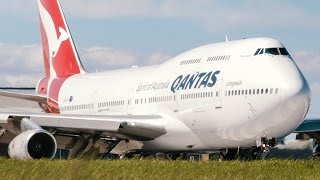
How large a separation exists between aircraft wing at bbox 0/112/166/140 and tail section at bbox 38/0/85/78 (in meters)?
10.8

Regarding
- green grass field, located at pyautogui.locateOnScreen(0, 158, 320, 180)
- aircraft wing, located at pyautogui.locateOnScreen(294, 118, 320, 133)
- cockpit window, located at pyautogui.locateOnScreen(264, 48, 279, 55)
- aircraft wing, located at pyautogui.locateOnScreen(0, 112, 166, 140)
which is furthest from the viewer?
aircraft wing, located at pyautogui.locateOnScreen(294, 118, 320, 133)

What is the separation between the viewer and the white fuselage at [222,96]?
24359 mm

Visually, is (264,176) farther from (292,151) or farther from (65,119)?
(292,151)

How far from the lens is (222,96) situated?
2589 cm

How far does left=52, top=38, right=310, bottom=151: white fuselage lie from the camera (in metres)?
24.4

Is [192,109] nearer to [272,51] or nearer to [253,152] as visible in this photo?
[253,152]

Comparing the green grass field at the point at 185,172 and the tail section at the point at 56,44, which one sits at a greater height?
the tail section at the point at 56,44

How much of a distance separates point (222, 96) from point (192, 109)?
1697mm

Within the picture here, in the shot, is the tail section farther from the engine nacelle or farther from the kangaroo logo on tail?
the engine nacelle

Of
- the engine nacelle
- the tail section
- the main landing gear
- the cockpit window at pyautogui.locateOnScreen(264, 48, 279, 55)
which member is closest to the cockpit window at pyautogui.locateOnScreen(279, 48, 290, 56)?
the cockpit window at pyautogui.locateOnScreen(264, 48, 279, 55)

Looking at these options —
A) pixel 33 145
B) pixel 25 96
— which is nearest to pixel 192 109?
pixel 33 145

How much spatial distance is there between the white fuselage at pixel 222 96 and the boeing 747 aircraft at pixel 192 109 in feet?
0.10

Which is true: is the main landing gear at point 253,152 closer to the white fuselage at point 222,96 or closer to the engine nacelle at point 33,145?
the white fuselage at point 222,96

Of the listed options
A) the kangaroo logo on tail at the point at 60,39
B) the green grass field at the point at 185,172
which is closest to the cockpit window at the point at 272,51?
the green grass field at the point at 185,172
